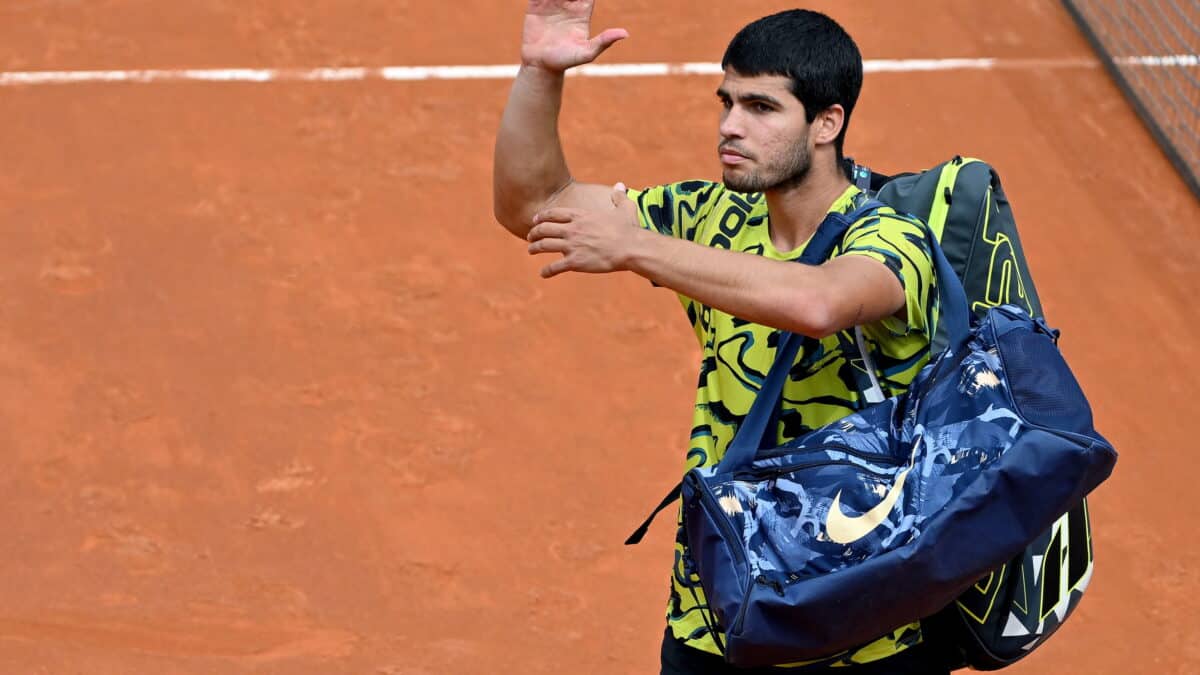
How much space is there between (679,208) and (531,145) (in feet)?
1.14

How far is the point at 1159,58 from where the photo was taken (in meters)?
10.1

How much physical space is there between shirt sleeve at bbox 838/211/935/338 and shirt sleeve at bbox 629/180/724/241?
18.9 inches

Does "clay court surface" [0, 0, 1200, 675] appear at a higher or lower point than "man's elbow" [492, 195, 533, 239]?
higher

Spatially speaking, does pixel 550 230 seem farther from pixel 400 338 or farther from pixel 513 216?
pixel 400 338

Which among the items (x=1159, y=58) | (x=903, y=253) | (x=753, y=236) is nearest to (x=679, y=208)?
(x=753, y=236)

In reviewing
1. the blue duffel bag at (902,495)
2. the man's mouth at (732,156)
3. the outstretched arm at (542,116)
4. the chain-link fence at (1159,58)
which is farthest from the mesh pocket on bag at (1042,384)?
the chain-link fence at (1159,58)

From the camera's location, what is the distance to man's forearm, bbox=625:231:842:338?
9.61 feet

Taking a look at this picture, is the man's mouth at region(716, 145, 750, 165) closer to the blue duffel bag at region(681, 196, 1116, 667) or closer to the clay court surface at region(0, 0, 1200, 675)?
the blue duffel bag at region(681, 196, 1116, 667)

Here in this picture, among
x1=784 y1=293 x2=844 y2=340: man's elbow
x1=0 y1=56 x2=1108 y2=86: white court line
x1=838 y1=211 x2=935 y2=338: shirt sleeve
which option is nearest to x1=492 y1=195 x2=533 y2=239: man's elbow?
x1=838 y1=211 x2=935 y2=338: shirt sleeve

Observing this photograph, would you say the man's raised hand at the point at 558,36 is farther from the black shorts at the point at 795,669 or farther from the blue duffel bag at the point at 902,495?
the black shorts at the point at 795,669

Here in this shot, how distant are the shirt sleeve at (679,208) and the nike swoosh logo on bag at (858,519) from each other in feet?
2.70

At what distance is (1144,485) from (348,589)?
3339 mm

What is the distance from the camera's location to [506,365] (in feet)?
25.1

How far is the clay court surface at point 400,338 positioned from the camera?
652 cm
